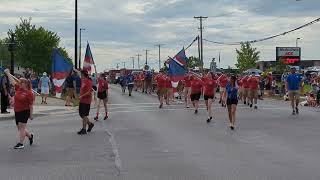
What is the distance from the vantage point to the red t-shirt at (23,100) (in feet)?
44.0

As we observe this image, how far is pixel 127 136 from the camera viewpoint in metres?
15.2

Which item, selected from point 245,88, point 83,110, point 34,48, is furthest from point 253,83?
point 34,48

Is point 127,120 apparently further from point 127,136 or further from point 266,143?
point 266,143

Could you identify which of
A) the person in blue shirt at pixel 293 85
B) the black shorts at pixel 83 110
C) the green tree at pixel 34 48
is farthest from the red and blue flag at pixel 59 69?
the green tree at pixel 34 48

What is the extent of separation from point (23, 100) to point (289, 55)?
218ft

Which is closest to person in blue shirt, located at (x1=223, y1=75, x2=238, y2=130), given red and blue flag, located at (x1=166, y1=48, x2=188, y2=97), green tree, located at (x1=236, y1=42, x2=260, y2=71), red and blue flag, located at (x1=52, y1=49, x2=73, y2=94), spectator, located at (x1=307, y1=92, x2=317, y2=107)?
red and blue flag, located at (x1=52, y1=49, x2=73, y2=94)

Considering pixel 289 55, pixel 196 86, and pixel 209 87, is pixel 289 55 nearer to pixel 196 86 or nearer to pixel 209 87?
pixel 196 86

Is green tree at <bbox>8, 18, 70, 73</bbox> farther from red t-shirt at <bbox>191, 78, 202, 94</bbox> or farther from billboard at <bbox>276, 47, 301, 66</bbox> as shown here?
red t-shirt at <bbox>191, 78, 202, 94</bbox>

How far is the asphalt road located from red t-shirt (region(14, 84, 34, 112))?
0.88 m

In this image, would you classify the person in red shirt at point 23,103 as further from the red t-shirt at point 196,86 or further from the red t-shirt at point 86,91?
the red t-shirt at point 196,86

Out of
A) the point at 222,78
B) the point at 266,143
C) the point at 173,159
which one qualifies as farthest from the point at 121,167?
the point at 222,78

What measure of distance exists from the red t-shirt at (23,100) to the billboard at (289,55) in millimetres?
59392

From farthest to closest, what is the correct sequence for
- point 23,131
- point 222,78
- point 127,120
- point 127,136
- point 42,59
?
point 42,59
point 222,78
point 127,120
point 127,136
point 23,131

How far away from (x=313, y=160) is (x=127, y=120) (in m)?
10.4
